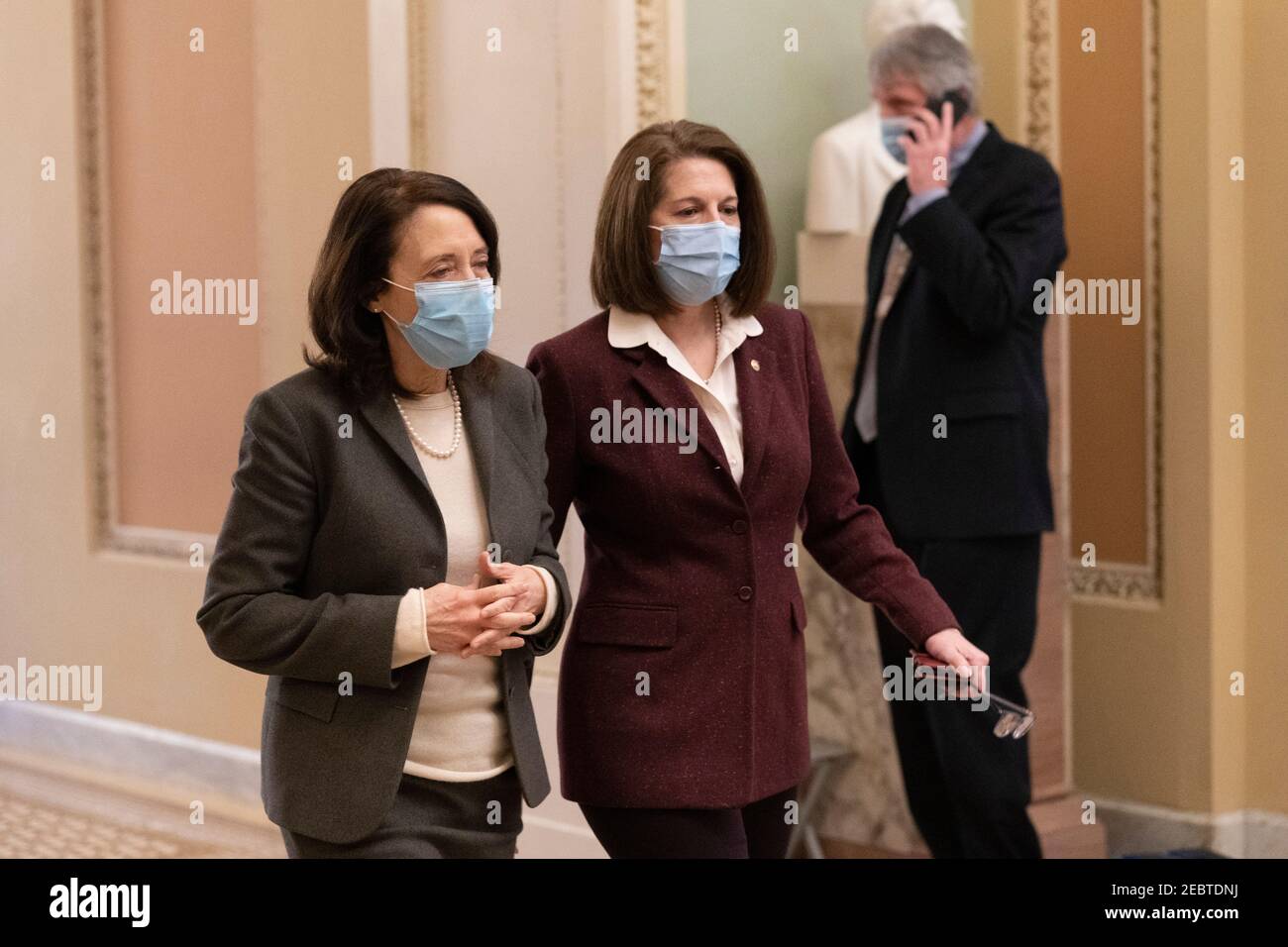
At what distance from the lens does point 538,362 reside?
2719mm

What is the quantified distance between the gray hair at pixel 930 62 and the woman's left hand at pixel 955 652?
2.14 metres

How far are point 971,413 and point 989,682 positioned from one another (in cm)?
72

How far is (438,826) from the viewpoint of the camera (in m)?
2.33

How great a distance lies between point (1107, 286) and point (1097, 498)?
67 cm

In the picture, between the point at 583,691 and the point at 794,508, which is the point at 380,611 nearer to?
the point at 583,691

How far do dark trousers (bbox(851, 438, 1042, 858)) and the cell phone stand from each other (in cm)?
103

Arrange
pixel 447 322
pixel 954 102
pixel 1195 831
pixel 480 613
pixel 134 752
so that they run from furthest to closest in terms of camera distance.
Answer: pixel 134 752 → pixel 1195 831 → pixel 954 102 → pixel 447 322 → pixel 480 613

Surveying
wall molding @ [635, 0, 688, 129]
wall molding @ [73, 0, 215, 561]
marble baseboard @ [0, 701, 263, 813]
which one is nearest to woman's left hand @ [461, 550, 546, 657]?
wall molding @ [635, 0, 688, 129]


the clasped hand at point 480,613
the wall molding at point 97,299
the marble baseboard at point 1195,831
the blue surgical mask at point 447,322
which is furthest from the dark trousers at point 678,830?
the wall molding at point 97,299

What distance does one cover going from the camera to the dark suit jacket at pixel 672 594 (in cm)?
260

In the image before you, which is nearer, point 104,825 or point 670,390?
point 670,390

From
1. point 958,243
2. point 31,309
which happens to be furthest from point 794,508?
point 31,309

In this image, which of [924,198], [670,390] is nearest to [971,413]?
[924,198]

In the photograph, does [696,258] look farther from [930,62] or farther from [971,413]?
[930,62]
